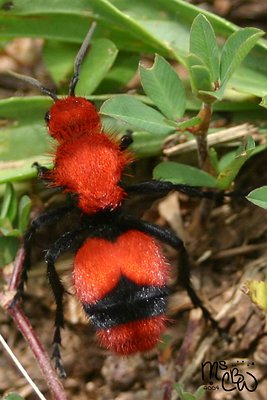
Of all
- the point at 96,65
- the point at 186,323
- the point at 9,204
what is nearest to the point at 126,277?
the point at 186,323

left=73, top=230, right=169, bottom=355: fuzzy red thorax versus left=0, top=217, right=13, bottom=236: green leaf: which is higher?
left=73, top=230, right=169, bottom=355: fuzzy red thorax

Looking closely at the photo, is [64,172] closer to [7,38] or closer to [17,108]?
[17,108]

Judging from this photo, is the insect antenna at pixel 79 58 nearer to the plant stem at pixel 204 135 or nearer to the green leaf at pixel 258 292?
the plant stem at pixel 204 135

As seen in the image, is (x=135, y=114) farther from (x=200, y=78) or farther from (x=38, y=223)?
(x=38, y=223)

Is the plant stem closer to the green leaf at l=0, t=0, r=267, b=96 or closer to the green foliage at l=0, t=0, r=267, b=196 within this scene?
the green foliage at l=0, t=0, r=267, b=196

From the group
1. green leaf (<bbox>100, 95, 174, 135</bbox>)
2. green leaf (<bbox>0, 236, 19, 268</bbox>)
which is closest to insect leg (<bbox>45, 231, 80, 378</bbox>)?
green leaf (<bbox>0, 236, 19, 268</bbox>)

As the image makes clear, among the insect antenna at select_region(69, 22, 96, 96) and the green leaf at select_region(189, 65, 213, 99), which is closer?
the green leaf at select_region(189, 65, 213, 99)
